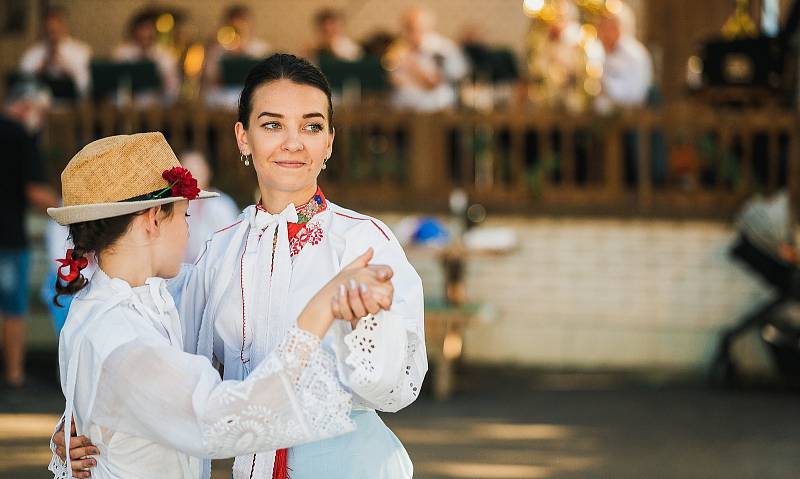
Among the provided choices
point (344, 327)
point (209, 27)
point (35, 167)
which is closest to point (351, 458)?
point (344, 327)

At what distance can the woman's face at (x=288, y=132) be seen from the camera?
Answer: 307 cm

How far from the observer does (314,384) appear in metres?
2.76

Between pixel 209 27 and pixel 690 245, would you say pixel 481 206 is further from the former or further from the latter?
pixel 209 27

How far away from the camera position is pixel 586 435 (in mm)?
8016

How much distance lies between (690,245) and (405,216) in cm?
239

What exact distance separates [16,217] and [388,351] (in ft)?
23.4

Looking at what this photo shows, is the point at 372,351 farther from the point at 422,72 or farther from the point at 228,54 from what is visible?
the point at 228,54

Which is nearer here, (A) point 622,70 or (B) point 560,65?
(A) point 622,70

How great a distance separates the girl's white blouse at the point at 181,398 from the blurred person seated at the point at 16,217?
21.6 ft

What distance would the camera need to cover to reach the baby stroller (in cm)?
960

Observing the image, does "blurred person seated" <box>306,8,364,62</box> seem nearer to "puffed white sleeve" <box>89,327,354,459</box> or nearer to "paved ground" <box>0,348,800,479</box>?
"paved ground" <box>0,348,800,479</box>

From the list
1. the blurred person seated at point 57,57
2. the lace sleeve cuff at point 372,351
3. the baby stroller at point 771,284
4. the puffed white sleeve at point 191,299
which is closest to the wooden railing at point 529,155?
the baby stroller at point 771,284

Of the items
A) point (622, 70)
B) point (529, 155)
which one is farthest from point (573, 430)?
point (622, 70)

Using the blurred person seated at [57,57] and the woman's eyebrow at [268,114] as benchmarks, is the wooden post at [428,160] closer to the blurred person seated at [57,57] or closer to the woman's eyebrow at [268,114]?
the blurred person seated at [57,57]
